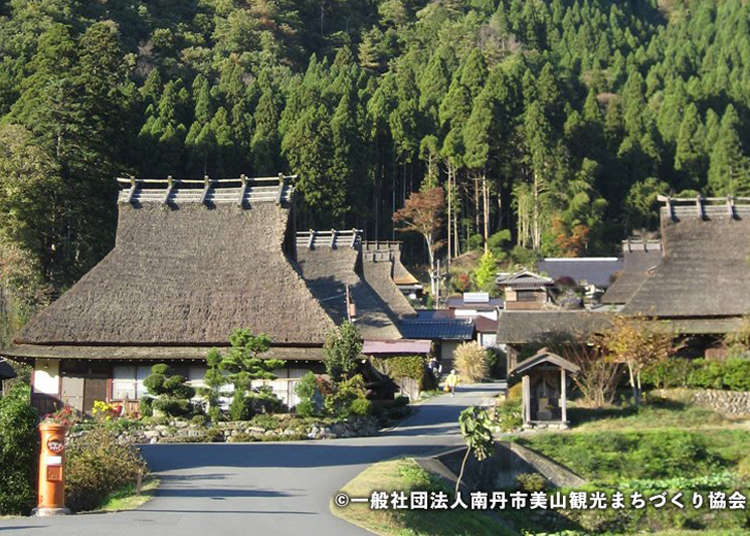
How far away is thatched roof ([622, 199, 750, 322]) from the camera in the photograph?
31875 mm

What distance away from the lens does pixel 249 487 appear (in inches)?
635

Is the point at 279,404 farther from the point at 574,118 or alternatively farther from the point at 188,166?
the point at 574,118

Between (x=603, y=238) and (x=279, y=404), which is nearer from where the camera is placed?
(x=279, y=404)

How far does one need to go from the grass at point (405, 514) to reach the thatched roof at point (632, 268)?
27986 mm

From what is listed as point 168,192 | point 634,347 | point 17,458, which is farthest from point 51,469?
point 168,192

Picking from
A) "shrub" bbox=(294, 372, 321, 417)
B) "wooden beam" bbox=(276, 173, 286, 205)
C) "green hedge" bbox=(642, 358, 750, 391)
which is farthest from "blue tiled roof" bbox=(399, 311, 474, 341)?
"shrub" bbox=(294, 372, 321, 417)

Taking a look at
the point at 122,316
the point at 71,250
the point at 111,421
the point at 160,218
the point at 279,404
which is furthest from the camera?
the point at 71,250

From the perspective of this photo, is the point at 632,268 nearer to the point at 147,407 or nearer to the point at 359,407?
the point at 359,407

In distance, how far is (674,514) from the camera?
2106 centimetres

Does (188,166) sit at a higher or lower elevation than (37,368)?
higher

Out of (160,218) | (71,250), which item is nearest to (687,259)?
(160,218)

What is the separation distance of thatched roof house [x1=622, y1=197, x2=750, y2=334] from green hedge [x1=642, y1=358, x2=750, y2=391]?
2.74m

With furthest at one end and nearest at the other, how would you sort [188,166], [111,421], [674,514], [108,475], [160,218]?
[188,166] → [160,218] → [111,421] → [674,514] → [108,475]

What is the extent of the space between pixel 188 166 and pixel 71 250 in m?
21.7
